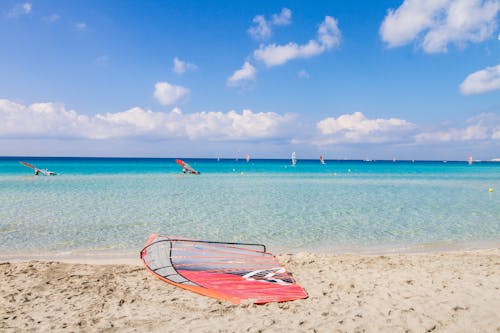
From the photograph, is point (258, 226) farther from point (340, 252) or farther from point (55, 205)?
point (55, 205)

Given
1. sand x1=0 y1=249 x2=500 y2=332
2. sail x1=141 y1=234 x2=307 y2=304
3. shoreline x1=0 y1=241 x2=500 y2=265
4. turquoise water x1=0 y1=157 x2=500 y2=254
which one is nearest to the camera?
sand x1=0 y1=249 x2=500 y2=332

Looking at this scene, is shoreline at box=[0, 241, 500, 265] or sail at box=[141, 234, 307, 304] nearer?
sail at box=[141, 234, 307, 304]

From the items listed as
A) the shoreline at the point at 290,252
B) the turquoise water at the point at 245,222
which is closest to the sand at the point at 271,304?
the shoreline at the point at 290,252

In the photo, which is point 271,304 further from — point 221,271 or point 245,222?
point 245,222

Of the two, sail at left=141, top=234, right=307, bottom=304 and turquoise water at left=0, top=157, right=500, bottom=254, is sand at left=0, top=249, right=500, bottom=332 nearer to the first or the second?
sail at left=141, top=234, right=307, bottom=304

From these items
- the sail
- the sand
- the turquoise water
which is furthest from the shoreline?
the sand

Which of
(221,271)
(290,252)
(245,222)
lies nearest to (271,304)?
(221,271)

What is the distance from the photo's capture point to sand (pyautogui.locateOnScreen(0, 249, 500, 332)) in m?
5.20

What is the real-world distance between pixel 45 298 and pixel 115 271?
1.85 meters

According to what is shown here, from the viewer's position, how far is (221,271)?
774 centimetres

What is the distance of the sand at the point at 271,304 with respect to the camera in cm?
520

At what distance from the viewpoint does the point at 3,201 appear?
68.7 ft

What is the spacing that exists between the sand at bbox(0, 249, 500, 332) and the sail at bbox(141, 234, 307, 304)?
0.24 meters

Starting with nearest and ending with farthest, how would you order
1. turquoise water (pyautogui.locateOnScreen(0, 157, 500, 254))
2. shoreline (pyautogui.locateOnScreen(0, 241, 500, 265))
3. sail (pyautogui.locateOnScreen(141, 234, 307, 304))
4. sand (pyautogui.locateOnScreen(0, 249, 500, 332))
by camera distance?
sand (pyautogui.locateOnScreen(0, 249, 500, 332)), sail (pyautogui.locateOnScreen(141, 234, 307, 304)), shoreline (pyautogui.locateOnScreen(0, 241, 500, 265)), turquoise water (pyautogui.locateOnScreen(0, 157, 500, 254))
